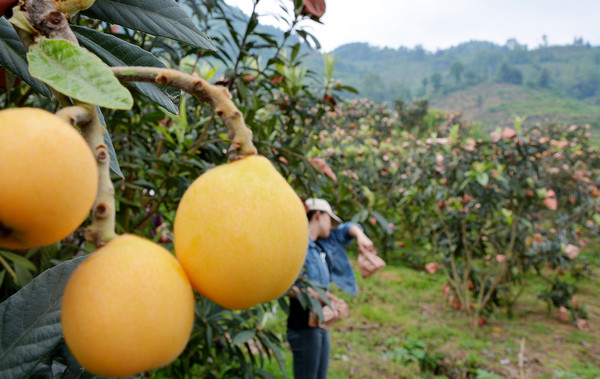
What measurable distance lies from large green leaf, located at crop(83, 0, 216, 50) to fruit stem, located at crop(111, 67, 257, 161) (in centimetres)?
16

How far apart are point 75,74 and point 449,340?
4.61 m

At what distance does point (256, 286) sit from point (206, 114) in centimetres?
218

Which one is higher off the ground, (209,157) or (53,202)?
(53,202)

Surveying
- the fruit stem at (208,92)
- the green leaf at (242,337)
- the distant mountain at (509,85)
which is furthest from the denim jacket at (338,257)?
the distant mountain at (509,85)

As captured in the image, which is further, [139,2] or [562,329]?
[562,329]

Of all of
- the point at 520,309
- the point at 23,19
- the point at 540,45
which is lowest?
the point at 520,309

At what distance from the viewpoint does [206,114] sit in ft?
7.85

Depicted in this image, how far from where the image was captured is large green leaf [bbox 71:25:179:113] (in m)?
0.46

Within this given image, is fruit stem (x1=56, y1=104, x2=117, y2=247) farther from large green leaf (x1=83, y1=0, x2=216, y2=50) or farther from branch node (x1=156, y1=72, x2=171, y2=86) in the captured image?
large green leaf (x1=83, y1=0, x2=216, y2=50)

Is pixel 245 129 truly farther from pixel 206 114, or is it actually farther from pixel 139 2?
pixel 206 114

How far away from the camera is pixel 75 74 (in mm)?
287

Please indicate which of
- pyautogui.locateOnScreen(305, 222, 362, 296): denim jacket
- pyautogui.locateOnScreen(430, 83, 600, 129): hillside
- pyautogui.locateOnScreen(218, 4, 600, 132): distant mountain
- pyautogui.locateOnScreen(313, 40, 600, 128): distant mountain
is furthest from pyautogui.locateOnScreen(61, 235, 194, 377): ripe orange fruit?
pyautogui.locateOnScreen(430, 83, 600, 129): hillside

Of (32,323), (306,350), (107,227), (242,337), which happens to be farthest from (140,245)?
(306,350)

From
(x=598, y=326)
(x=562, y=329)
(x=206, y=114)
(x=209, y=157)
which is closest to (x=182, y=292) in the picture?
(x=209, y=157)
